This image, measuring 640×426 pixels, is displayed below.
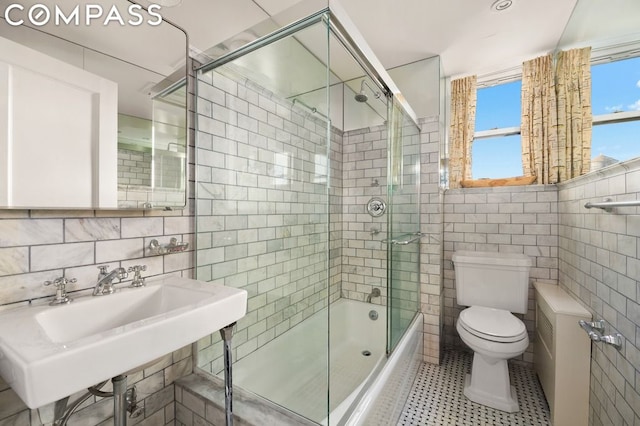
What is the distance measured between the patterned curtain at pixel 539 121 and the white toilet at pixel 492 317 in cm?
78

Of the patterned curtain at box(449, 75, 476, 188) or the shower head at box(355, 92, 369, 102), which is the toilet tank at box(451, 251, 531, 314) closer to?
the patterned curtain at box(449, 75, 476, 188)

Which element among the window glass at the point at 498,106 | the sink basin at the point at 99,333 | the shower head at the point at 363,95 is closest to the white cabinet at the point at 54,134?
the sink basin at the point at 99,333

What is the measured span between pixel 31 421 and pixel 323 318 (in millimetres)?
1204

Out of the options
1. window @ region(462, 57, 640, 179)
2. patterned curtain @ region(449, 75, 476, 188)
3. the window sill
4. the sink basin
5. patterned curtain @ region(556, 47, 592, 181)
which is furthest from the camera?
patterned curtain @ region(449, 75, 476, 188)

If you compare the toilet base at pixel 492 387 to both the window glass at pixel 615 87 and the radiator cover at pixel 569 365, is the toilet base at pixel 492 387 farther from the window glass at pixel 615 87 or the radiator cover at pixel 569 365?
the window glass at pixel 615 87

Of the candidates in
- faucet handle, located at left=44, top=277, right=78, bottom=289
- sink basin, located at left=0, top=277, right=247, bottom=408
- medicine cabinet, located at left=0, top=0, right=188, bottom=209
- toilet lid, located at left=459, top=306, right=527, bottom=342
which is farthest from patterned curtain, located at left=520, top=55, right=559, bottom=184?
faucet handle, located at left=44, top=277, right=78, bottom=289

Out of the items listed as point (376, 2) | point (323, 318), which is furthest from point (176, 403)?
Result: point (376, 2)

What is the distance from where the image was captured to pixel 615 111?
5.44ft

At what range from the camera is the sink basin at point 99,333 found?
1.90 feet

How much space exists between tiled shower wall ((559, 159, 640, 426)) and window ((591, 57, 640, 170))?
15 cm

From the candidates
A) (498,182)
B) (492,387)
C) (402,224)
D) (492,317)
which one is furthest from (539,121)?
(492,387)

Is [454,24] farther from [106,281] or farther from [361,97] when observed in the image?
[106,281]

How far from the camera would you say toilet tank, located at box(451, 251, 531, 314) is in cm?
216

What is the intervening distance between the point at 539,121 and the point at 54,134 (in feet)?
10.5
